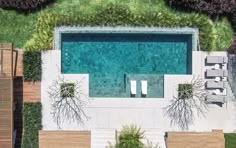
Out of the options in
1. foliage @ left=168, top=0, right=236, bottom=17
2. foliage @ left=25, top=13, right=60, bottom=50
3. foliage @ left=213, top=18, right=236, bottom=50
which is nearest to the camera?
foliage @ left=25, top=13, right=60, bottom=50

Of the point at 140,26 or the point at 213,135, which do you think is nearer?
the point at 213,135

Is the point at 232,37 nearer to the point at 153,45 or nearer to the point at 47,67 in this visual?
the point at 153,45

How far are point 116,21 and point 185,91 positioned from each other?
3.83 metres

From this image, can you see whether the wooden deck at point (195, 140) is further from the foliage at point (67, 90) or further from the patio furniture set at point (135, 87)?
the foliage at point (67, 90)

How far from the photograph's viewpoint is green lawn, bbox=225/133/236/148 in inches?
802

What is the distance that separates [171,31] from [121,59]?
229 cm

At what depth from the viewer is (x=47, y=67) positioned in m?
20.9

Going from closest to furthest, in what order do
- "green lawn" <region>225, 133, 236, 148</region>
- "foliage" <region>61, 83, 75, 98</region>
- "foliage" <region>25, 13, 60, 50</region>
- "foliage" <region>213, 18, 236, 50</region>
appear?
1. "green lawn" <region>225, 133, 236, 148</region>
2. "foliage" <region>61, 83, 75, 98</region>
3. "foliage" <region>25, 13, 60, 50</region>
4. "foliage" <region>213, 18, 236, 50</region>

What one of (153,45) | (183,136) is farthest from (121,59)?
(183,136)

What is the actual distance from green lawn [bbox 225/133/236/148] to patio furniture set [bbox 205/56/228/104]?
51.9 inches

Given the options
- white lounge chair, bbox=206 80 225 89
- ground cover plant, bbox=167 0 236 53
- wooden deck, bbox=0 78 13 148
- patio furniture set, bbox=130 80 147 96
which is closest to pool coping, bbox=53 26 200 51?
ground cover plant, bbox=167 0 236 53

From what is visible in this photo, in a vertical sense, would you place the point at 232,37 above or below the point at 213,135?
above

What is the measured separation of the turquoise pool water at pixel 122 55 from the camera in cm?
2167

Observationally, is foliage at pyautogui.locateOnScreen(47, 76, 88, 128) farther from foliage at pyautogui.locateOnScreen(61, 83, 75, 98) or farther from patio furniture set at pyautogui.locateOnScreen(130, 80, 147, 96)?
patio furniture set at pyautogui.locateOnScreen(130, 80, 147, 96)
